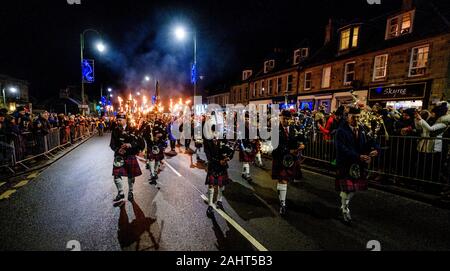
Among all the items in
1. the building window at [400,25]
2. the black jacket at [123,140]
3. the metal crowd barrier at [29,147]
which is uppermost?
the building window at [400,25]

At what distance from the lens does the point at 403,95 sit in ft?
50.6

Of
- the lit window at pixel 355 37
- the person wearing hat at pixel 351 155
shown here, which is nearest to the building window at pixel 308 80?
the lit window at pixel 355 37

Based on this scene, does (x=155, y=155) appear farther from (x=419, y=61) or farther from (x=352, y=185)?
(x=419, y=61)

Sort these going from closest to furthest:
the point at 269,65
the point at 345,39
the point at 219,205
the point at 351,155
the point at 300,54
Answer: the point at 351,155, the point at 219,205, the point at 345,39, the point at 300,54, the point at 269,65

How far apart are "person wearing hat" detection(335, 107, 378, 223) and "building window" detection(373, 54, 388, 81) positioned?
51.0ft

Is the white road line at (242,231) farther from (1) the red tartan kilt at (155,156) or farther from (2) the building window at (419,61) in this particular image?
(2) the building window at (419,61)

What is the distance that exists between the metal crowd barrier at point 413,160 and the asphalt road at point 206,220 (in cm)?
95

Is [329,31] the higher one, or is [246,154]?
[329,31]

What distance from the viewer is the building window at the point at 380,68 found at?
1678 centimetres

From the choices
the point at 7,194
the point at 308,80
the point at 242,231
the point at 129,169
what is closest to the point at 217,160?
the point at 242,231

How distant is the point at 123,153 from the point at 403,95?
17271 millimetres

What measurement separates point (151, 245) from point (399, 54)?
18854 millimetres

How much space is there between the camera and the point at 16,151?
27.8 ft
